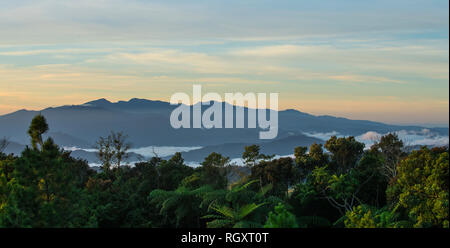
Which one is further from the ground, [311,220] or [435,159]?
[435,159]

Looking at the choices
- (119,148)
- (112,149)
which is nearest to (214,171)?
(119,148)

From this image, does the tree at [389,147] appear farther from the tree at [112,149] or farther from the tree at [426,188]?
the tree at [112,149]

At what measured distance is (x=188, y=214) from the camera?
16.2 m

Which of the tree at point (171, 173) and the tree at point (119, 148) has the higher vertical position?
the tree at point (119, 148)

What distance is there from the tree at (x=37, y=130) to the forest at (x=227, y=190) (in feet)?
0.07

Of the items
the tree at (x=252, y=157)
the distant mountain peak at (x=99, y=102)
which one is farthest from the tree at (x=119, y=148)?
the distant mountain peak at (x=99, y=102)

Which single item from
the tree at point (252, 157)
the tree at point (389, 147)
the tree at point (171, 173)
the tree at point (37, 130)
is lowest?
the tree at point (171, 173)

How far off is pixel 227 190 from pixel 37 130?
619cm

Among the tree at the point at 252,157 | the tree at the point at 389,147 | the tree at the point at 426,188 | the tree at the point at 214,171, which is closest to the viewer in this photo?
the tree at the point at 426,188

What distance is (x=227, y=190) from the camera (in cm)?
1523

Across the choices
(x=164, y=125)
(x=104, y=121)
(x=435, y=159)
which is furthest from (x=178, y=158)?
(x=104, y=121)

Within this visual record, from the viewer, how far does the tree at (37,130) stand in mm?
11352
